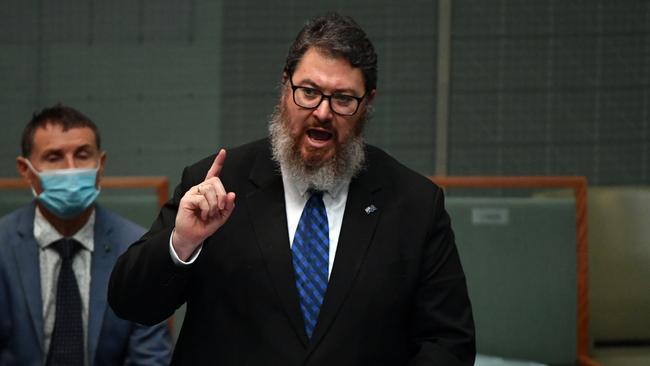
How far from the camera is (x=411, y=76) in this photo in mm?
4047

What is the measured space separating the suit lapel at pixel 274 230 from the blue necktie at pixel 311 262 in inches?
0.9

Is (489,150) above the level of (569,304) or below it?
above

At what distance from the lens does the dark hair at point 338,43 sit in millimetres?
1835

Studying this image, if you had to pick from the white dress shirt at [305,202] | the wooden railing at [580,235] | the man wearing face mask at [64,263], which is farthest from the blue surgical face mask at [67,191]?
the wooden railing at [580,235]

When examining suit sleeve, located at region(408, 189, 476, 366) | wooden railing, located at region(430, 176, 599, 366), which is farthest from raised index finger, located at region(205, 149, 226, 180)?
wooden railing, located at region(430, 176, 599, 366)

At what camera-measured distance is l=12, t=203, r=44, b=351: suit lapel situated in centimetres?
258

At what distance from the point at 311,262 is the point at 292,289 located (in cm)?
7

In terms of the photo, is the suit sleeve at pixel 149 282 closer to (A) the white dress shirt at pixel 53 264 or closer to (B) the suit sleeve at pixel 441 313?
(B) the suit sleeve at pixel 441 313

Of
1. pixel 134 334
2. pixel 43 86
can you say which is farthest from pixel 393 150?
pixel 134 334

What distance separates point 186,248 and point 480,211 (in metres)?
1.76

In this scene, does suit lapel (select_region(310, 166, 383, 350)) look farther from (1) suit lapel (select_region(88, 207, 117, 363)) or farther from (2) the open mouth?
(1) suit lapel (select_region(88, 207, 117, 363))

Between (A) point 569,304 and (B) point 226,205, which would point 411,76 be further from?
(B) point 226,205

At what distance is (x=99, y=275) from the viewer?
8.71ft

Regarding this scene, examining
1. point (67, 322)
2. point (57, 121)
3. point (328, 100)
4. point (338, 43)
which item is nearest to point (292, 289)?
point (328, 100)
